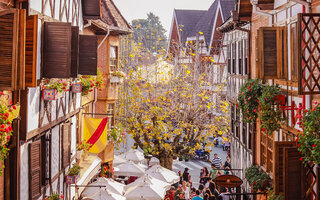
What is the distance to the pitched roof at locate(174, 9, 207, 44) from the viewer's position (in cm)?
4725

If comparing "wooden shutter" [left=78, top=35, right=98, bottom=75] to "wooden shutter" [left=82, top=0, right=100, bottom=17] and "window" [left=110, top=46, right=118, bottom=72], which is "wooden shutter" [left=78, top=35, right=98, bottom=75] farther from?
"window" [left=110, top=46, right=118, bottom=72]

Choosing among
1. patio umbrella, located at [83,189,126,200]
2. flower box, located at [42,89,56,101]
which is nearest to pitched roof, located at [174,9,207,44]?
patio umbrella, located at [83,189,126,200]

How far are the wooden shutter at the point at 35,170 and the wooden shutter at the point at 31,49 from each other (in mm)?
2605

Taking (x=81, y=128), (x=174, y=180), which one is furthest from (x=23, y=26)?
(x=174, y=180)

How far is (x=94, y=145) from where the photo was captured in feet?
59.1

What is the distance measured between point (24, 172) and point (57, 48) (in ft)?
10.1

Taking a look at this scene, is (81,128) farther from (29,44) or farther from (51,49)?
(29,44)

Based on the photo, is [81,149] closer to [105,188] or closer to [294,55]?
[105,188]

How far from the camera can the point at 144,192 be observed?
710 inches

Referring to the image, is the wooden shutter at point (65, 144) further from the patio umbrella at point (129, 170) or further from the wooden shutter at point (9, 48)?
the patio umbrella at point (129, 170)

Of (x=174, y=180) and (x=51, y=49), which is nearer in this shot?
(x=51, y=49)

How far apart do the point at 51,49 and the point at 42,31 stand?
495 mm

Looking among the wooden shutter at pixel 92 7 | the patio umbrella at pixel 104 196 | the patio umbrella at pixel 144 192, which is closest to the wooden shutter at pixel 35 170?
the patio umbrella at pixel 104 196

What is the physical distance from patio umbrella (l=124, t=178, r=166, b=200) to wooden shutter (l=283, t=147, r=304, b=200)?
8.66 m
